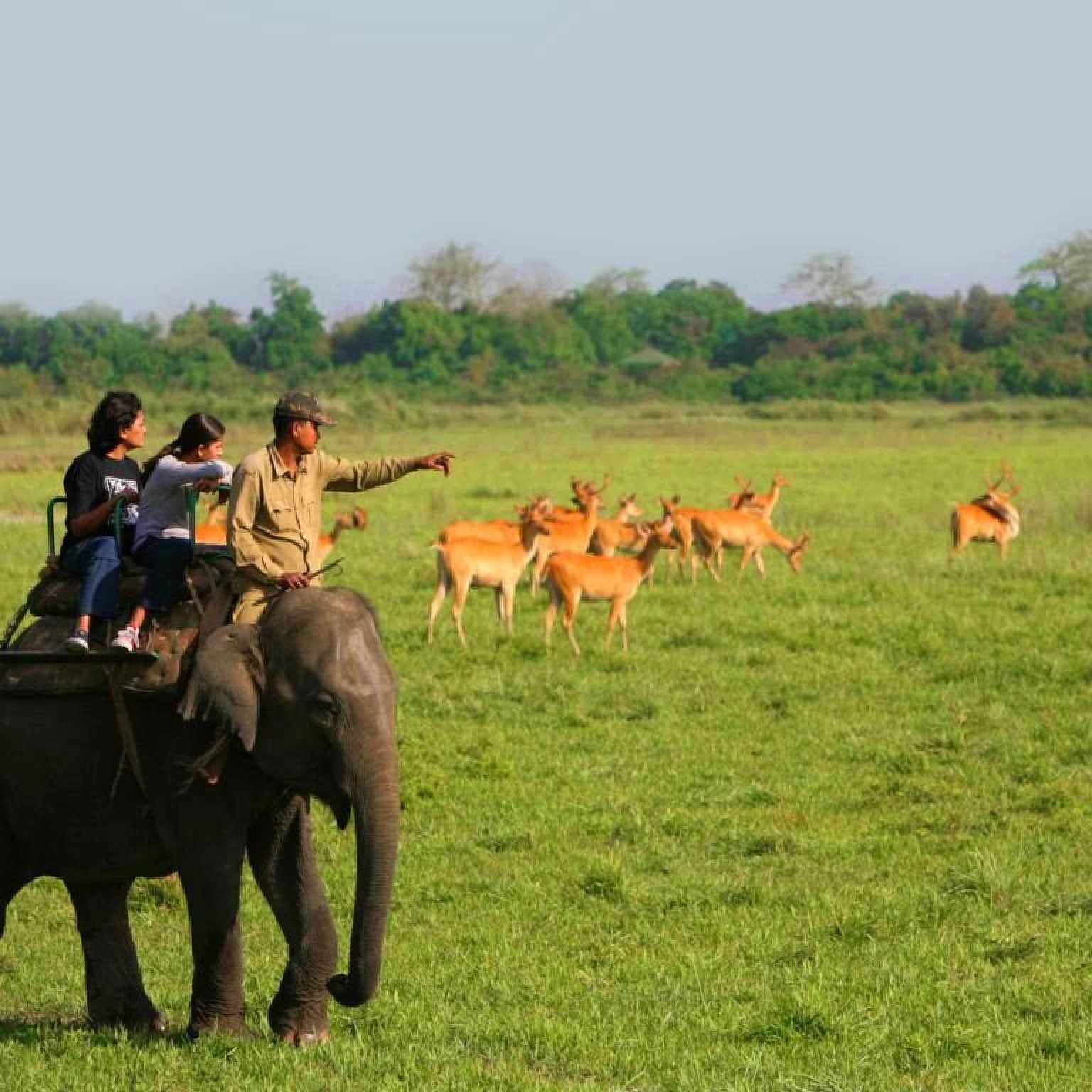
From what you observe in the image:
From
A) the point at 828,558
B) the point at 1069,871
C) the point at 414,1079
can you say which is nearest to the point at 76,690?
the point at 414,1079

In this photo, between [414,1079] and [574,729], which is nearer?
[414,1079]

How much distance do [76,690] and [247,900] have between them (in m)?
3.21

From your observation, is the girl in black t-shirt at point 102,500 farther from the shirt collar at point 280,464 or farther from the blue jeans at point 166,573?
the shirt collar at point 280,464

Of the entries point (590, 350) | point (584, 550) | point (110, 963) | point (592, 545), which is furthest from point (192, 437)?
point (590, 350)

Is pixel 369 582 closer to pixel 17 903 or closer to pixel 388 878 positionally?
pixel 17 903

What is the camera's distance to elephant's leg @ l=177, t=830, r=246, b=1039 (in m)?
7.43

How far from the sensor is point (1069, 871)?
10586 mm

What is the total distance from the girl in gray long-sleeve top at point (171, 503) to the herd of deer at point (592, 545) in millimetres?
7899

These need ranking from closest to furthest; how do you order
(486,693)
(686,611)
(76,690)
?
(76,690)
(486,693)
(686,611)

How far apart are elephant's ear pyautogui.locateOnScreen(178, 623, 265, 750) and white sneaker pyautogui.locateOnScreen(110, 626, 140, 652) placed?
0.33 meters

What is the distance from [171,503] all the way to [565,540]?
47.3ft

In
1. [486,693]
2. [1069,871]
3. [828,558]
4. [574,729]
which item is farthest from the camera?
[828,558]

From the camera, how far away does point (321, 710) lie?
7203mm

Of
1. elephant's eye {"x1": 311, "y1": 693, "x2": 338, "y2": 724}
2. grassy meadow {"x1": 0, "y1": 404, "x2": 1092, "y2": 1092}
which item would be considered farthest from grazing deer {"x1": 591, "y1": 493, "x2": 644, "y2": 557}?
elephant's eye {"x1": 311, "y1": 693, "x2": 338, "y2": 724}
